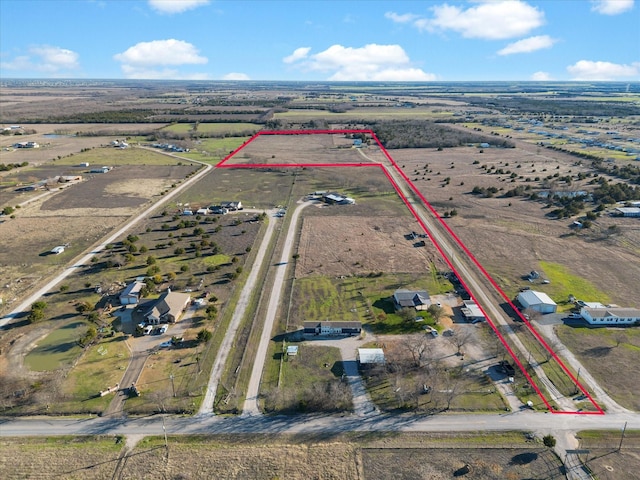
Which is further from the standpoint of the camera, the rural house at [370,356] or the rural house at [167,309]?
the rural house at [167,309]

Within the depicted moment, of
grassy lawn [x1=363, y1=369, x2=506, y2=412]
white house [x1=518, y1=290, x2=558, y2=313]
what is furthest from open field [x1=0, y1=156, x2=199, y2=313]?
white house [x1=518, y1=290, x2=558, y2=313]

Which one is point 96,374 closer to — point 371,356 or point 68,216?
point 371,356

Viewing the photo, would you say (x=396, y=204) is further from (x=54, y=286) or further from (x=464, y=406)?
(x=54, y=286)

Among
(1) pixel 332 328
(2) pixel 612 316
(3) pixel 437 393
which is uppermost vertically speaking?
(2) pixel 612 316

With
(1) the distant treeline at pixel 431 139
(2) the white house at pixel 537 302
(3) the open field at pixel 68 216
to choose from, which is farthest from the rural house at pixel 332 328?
(1) the distant treeline at pixel 431 139

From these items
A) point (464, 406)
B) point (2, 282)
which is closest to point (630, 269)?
point (464, 406)

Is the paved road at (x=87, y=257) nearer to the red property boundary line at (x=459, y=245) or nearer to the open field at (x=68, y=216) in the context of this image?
the open field at (x=68, y=216)

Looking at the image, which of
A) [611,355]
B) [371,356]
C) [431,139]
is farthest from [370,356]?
[431,139]
